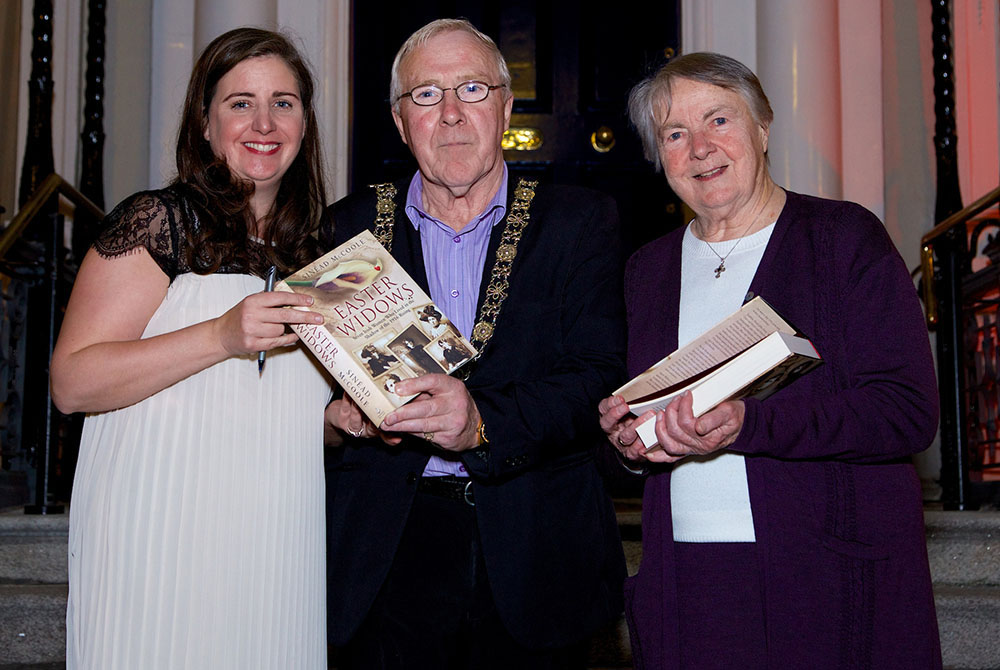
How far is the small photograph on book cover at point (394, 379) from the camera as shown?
1.96 meters

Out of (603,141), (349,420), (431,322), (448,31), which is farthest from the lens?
Result: (603,141)

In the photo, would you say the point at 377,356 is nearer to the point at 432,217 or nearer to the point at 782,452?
the point at 432,217

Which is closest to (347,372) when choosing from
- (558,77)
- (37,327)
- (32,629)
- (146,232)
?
(146,232)

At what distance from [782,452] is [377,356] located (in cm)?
83

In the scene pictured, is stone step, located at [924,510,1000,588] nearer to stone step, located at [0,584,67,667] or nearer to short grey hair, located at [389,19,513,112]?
short grey hair, located at [389,19,513,112]

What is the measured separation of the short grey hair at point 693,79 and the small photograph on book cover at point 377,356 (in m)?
0.92

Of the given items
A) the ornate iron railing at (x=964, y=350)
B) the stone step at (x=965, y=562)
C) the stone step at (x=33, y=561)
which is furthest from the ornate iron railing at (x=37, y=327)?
the ornate iron railing at (x=964, y=350)

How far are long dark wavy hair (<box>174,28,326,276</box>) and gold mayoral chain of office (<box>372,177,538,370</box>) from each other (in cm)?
17

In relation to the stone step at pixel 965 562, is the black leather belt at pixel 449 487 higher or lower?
higher

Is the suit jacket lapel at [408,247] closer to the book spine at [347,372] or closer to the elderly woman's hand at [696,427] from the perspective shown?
the book spine at [347,372]

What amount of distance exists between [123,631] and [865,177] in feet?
14.8

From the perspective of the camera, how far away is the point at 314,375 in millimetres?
2307

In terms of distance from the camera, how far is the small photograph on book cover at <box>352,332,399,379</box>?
1983 millimetres

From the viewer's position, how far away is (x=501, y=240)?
7.50ft
